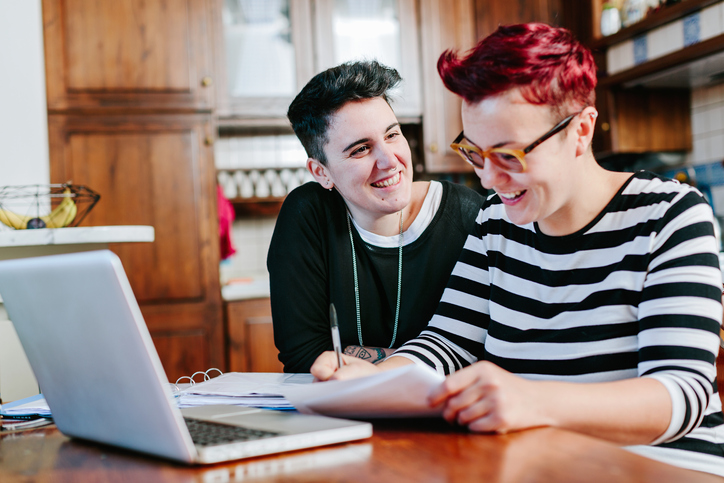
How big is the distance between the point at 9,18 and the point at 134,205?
0.94 meters

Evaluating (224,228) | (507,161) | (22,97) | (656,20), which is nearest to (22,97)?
(22,97)

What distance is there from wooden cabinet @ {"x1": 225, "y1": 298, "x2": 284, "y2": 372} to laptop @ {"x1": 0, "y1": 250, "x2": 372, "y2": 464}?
2.12 m

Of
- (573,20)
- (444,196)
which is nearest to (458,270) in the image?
(444,196)

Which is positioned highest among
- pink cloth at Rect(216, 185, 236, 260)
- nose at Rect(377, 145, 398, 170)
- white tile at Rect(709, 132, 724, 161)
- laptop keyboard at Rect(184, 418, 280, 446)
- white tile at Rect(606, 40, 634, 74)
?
white tile at Rect(606, 40, 634, 74)

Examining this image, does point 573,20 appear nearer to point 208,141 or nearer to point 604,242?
point 208,141

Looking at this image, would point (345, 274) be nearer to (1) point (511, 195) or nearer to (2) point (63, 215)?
(1) point (511, 195)

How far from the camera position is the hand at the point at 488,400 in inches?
24.5

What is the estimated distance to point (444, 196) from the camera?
4.83 ft

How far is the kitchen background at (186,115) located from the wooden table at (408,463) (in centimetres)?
214

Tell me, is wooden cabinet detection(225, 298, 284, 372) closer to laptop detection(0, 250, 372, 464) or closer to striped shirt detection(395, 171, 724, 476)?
striped shirt detection(395, 171, 724, 476)

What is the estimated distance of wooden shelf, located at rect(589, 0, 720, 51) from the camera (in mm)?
2312

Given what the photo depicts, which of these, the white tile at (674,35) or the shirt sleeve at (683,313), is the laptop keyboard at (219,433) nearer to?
the shirt sleeve at (683,313)

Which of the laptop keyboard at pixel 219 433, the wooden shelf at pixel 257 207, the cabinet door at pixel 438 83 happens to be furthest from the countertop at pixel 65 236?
the cabinet door at pixel 438 83

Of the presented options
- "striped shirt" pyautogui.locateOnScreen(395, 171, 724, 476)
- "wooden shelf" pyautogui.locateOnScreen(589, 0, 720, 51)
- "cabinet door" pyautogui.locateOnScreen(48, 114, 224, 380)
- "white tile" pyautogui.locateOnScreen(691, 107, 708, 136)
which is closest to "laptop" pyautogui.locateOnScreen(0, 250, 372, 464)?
"striped shirt" pyautogui.locateOnScreen(395, 171, 724, 476)
